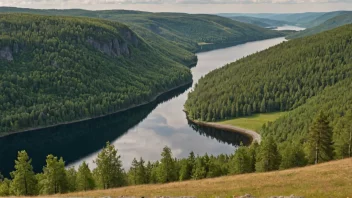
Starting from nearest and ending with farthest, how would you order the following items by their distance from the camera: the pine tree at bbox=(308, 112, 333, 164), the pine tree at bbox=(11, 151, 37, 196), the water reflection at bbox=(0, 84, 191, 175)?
the pine tree at bbox=(11, 151, 37, 196) < the pine tree at bbox=(308, 112, 333, 164) < the water reflection at bbox=(0, 84, 191, 175)

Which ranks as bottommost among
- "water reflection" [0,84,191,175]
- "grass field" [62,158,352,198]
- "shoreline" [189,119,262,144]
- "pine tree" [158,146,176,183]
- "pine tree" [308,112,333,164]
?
"water reflection" [0,84,191,175]

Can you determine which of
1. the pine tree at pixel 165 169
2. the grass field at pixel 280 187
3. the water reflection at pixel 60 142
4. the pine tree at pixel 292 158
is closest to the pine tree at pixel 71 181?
the pine tree at pixel 165 169

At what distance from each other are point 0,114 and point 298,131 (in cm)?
14960

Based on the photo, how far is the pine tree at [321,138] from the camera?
79062mm

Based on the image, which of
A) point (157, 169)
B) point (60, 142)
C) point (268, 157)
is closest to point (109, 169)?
point (157, 169)

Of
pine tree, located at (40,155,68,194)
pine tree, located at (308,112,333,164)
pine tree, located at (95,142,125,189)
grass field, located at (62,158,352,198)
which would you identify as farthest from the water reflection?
grass field, located at (62,158,352,198)

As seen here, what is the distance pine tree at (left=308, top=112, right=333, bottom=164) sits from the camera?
259 feet

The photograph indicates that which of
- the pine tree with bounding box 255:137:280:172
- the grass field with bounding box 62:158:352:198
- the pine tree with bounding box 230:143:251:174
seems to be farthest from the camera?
the pine tree with bounding box 230:143:251:174

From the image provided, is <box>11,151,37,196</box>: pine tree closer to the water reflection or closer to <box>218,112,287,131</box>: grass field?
the water reflection

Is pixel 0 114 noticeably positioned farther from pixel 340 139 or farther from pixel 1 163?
pixel 340 139

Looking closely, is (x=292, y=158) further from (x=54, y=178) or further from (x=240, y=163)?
Answer: (x=54, y=178)

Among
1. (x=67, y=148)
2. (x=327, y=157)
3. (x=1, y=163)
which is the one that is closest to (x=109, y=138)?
(x=67, y=148)

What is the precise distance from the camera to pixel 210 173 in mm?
81812

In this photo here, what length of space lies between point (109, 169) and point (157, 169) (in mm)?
11950
